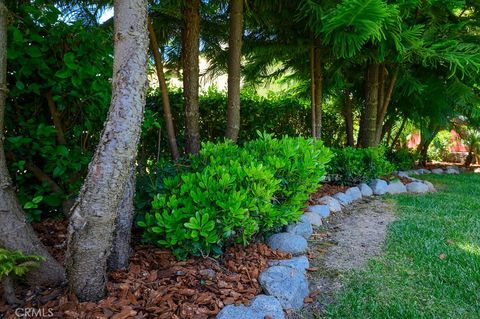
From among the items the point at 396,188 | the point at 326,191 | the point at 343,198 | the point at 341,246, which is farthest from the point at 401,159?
the point at 341,246

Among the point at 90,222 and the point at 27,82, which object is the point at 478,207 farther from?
the point at 27,82

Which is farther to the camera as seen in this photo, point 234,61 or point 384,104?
point 384,104

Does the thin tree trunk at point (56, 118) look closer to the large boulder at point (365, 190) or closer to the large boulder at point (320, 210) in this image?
the large boulder at point (320, 210)

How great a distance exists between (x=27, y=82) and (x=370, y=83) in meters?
5.08

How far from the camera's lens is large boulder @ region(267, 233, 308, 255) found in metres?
2.57

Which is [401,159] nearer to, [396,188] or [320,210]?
[396,188]

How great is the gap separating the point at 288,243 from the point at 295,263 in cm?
29

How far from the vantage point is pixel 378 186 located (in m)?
4.92

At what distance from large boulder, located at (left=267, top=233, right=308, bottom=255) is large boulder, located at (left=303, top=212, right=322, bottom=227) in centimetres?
63

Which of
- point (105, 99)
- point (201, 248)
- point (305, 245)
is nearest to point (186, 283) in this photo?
point (201, 248)

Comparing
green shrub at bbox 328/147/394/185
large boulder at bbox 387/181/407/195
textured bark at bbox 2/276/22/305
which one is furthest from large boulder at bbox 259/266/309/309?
large boulder at bbox 387/181/407/195

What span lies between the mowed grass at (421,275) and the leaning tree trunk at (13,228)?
150 centimetres

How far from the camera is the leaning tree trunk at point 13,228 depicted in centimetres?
164

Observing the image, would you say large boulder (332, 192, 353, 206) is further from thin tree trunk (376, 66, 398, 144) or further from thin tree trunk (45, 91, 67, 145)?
thin tree trunk (45, 91, 67, 145)
